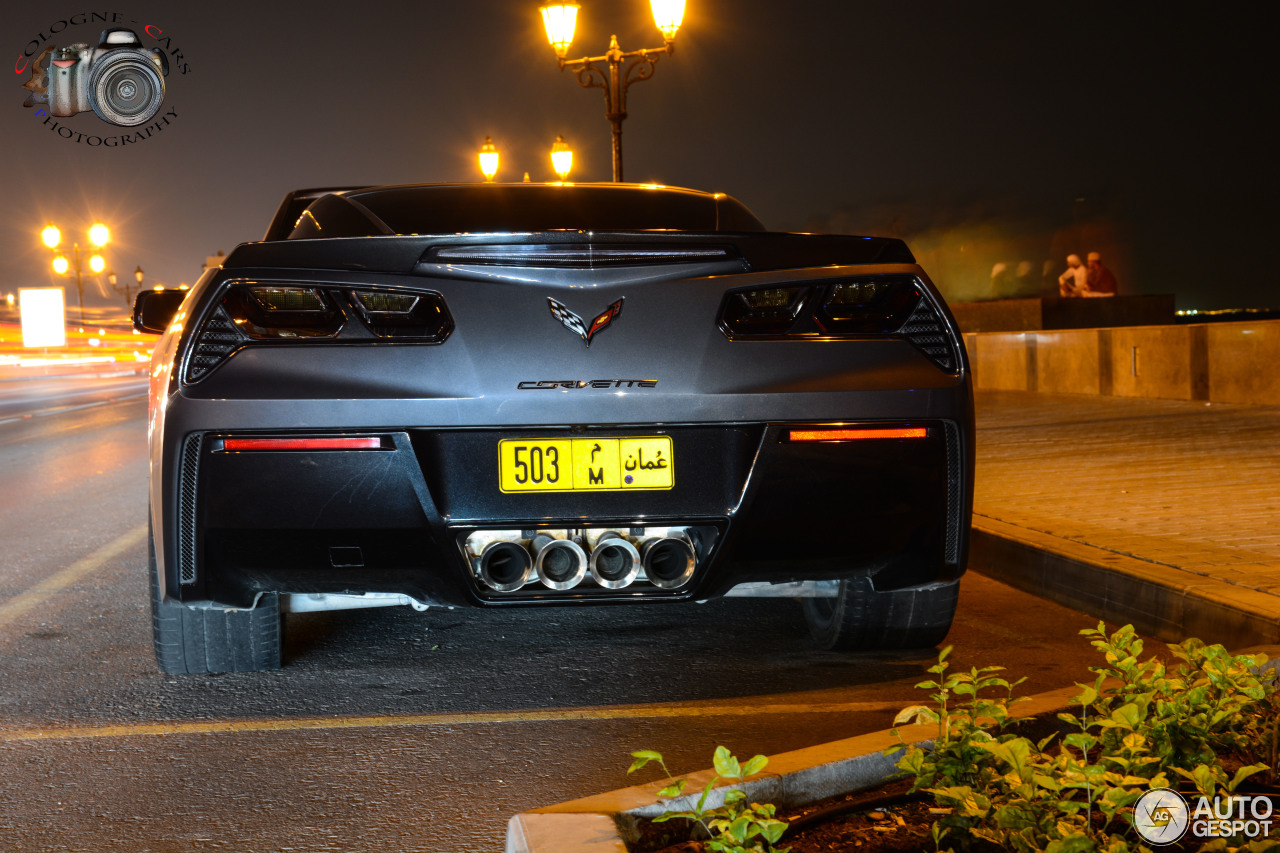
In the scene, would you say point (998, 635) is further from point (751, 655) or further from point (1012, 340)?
point (1012, 340)

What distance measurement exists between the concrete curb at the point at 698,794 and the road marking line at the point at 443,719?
2.87 ft

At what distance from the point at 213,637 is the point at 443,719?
79 centimetres

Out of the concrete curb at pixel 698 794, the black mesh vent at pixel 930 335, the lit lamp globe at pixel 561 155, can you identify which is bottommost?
the concrete curb at pixel 698 794

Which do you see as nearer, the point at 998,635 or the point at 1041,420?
the point at 998,635

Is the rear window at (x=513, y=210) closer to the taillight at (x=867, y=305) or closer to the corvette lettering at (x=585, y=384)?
the taillight at (x=867, y=305)

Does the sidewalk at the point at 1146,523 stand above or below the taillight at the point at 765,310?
below

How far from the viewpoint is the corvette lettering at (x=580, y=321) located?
3096 millimetres

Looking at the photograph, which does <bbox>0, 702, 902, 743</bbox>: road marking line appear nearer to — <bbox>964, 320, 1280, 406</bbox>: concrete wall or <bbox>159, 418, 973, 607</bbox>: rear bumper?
<bbox>159, 418, 973, 607</bbox>: rear bumper

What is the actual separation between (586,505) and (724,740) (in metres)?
0.67

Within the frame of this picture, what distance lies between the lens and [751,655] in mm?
4074

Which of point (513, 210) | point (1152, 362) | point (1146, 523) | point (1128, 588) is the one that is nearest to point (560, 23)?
point (1152, 362)

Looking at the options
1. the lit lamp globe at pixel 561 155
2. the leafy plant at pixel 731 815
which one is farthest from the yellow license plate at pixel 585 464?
the lit lamp globe at pixel 561 155

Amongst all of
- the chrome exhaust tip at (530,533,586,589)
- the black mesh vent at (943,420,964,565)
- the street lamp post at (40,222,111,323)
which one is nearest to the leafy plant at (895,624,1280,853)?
the black mesh vent at (943,420,964,565)

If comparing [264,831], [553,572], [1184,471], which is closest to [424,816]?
[264,831]
